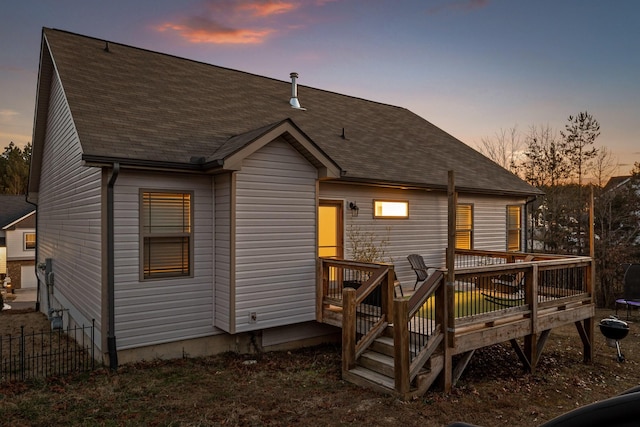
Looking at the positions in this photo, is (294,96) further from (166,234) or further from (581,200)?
(581,200)

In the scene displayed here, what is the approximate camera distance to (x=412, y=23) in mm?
13312

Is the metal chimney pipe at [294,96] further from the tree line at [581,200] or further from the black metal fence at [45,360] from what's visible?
Answer: the tree line at [581,200]

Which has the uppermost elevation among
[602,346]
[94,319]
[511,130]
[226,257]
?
[511,130]

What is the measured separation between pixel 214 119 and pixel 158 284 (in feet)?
13.3

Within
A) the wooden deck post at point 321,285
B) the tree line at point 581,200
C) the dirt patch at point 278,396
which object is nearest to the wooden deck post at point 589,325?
the dirt patch at point 278,396

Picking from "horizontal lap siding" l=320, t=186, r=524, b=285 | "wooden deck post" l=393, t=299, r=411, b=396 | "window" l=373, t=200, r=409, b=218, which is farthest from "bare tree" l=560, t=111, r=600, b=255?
"wooden deck post" l=393, t=299, r=411, b=396

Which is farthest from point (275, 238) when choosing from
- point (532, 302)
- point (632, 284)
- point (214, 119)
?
point (632, 284)

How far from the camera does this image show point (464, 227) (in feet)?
40.4

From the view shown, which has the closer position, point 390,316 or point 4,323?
point 390,316

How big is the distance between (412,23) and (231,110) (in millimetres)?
6993

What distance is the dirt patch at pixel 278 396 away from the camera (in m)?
5.28

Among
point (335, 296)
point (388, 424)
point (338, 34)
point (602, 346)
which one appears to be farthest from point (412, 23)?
point (388, 424)

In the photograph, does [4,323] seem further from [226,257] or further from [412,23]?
[412,23]

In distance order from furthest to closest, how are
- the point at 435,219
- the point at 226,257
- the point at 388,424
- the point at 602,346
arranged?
the point at 435,219 → the point at 602,346 → the point at 226,257 → the point at 388,424
